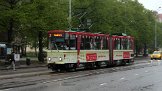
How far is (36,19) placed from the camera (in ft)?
151

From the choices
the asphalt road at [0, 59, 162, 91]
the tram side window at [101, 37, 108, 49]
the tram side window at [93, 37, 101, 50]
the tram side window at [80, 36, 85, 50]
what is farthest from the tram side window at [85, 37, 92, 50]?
the asphalt road at [0, 59, 162, 91]

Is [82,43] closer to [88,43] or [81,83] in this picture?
[88,43]

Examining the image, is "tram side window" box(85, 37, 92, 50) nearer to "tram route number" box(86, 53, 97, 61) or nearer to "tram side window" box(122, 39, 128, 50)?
"tram route number" box(86, 53, 97, 61)

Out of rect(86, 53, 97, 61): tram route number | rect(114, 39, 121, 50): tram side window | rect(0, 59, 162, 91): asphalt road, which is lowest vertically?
rect(0, 59, 162, 91): asphalt road

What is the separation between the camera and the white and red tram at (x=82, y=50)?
103ft

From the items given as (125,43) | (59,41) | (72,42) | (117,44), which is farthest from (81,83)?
(125,43)

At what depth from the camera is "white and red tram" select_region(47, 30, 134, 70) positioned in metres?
31.5

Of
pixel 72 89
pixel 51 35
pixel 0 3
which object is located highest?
pixel 0 3

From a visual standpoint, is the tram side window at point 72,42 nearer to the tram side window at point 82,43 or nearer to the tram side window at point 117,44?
the tram side window at point 82,43

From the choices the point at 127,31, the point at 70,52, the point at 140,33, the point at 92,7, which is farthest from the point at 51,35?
the point at 140,33

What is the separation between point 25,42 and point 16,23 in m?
17.8

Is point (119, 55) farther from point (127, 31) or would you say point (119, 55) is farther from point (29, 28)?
point (127, 31)

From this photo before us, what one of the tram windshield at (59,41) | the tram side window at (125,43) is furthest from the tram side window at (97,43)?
the tram side window at (125,43)

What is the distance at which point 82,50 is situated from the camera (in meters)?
34.0
